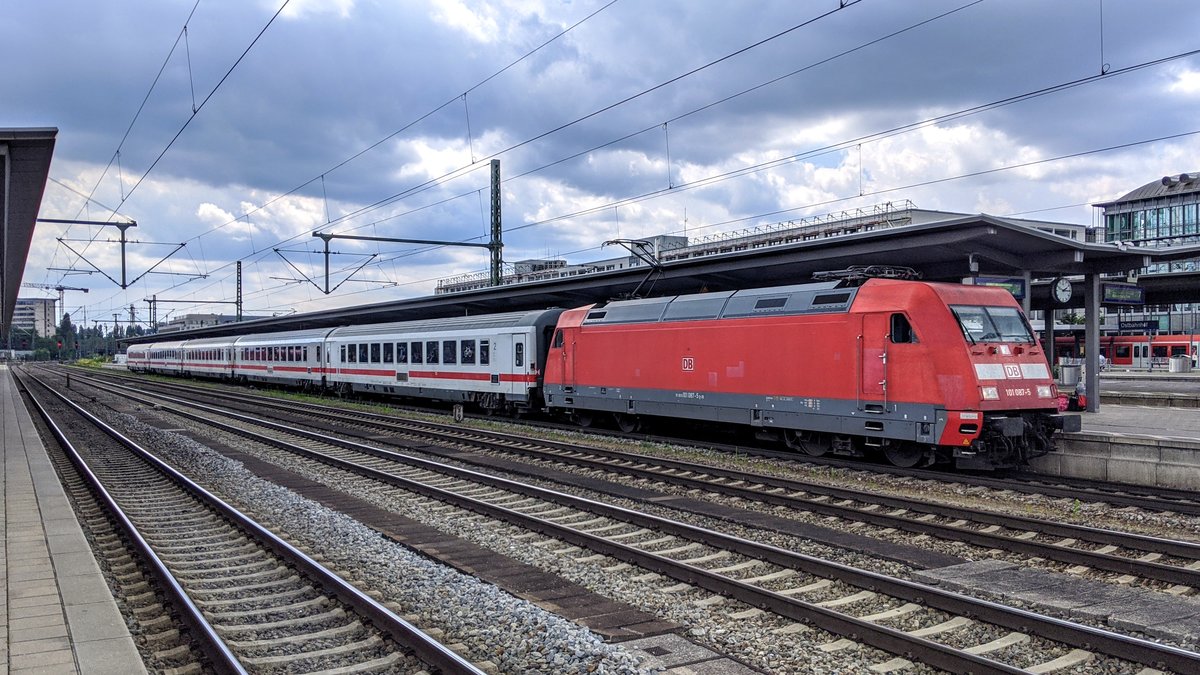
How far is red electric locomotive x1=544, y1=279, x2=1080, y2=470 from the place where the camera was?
1356 cm

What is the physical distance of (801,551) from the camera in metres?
9.34

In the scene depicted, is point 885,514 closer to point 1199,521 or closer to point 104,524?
point 1199,521

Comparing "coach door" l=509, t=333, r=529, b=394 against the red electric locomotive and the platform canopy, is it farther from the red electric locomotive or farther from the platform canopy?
the platform canopy

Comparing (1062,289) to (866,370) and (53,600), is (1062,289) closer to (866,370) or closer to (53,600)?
(866,370)

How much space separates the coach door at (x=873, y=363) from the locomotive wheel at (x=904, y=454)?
0.98m

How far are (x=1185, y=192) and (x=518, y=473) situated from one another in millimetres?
82403

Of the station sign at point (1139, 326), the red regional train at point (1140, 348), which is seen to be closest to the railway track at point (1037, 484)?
the station sign at point (1139, 326)

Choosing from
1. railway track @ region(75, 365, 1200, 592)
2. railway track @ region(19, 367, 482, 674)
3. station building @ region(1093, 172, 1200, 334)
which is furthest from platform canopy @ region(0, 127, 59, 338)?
station building @ region(1093, 172, 1200, 334)

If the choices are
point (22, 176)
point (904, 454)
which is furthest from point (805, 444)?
point (22, 176)

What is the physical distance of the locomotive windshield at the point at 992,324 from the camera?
13.8 meters

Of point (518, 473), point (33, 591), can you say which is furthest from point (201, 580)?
point (518, 473)

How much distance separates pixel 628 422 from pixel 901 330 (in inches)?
355

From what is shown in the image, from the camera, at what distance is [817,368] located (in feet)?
50.9

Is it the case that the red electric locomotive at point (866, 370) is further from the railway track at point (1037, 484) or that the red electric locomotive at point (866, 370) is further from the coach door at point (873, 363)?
the railway track at point (1037, 484)
